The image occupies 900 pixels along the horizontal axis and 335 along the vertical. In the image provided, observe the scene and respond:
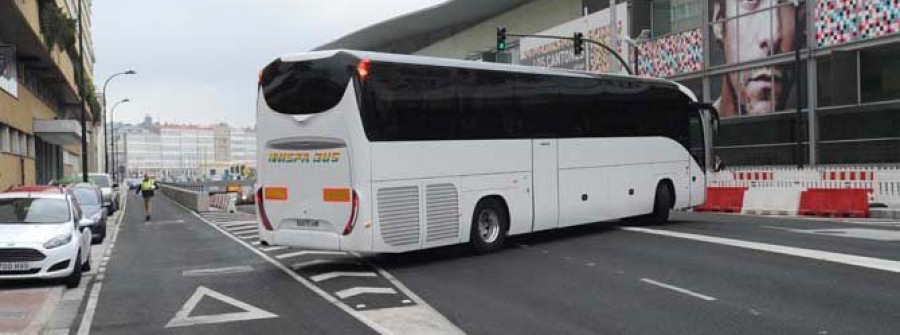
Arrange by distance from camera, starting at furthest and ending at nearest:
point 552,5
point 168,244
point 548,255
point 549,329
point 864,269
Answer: point 552,5 < point 168,244 < point 548,255 < point 864,269 < point 549,329

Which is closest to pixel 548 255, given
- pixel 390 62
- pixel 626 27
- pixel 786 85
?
pixel 390 62

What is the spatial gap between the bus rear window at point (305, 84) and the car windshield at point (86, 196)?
12375mm

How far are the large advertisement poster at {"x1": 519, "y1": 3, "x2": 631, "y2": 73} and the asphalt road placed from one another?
29602 millimetres

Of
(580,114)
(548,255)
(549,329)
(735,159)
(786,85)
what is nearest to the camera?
(549,329)

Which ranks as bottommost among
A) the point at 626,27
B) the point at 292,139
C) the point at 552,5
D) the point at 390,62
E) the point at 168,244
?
the point at 168,244

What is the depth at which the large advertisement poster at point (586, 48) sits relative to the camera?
4619cm

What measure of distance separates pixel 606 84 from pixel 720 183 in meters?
13.6

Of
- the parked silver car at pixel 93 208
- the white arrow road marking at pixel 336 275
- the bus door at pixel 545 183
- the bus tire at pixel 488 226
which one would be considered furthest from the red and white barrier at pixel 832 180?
the parked silver car at pixel 93 208

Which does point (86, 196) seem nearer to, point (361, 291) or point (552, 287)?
point (361, 291)

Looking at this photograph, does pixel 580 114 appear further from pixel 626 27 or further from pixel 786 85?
pixel 626 27

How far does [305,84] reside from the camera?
1307 cm

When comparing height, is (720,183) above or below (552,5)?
below

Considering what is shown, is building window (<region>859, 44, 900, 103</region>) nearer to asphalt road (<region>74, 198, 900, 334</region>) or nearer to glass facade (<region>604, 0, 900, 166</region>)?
Result: glass facade (<region>604, 0, 900, 166</region>)

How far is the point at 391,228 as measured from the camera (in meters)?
12.9
